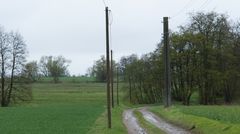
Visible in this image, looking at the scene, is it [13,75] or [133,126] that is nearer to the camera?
[133,126]

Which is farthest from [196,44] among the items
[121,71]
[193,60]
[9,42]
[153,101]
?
[121,71]

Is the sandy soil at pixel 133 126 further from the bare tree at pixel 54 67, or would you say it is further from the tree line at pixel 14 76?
the bare tree at pixel 54 67

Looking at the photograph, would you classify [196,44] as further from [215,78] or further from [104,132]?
[104,132]

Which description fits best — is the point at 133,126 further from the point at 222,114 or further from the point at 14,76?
the point at 14,76

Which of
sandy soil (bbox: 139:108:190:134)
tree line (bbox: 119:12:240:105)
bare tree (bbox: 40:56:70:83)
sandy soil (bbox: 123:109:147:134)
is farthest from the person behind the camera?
bare tree (bbox: 40:56:70:83)

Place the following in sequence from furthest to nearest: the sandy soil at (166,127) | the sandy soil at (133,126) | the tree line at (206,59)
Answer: the tree line at (206,59) → the sandy soil at (133,126) → the sandy soil at (166,127)

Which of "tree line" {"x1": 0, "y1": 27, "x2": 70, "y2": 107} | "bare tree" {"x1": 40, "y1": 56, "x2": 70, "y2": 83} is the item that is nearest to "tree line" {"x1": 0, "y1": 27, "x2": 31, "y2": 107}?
"tree line" {"x1": 0, "y1": 27, "x2": 70, "y2": 107}

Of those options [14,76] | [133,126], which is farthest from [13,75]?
[133,126]

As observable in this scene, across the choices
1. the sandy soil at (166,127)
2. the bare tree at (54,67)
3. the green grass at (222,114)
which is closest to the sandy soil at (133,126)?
the sandy soil at (166,127)

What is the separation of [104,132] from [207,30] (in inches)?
2374

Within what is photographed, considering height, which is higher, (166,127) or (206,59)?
(206,59)

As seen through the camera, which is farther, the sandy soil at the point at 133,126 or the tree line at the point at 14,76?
the tree line at the point at 14,76

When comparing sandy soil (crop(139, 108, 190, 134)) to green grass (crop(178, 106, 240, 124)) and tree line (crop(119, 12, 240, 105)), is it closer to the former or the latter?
green grass (crop(178, 106, 240, 124))

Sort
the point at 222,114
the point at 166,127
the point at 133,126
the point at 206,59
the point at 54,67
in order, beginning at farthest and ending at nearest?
the point at 54,67
the point at 206,59
the point at 222,114
the point at 133,126
the point at 166,127
